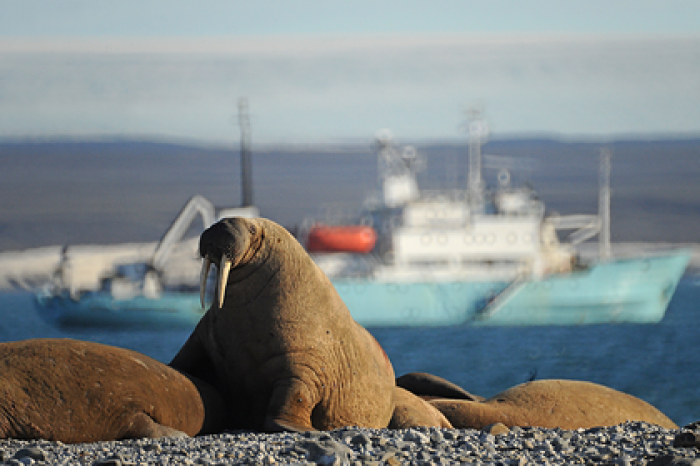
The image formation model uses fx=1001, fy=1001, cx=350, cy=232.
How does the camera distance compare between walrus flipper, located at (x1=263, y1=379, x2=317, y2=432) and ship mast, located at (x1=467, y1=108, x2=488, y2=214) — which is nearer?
walrus flipper, located at (x1=263, y1=379, x2=317, y2=432)

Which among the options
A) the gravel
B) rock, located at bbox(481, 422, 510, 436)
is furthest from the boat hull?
the gravel

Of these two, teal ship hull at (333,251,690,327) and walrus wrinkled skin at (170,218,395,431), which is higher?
walrus wrinkled skin at (170,218,395,431)

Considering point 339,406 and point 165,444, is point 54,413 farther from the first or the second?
point 339,406

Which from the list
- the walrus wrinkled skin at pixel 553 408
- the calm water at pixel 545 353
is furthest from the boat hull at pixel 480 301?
the walrus wrinkled skin at pixel 553 408

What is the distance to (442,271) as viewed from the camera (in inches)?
1764

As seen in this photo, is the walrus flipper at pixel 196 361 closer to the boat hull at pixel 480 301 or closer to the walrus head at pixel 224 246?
the walrus head at pixel 224 246

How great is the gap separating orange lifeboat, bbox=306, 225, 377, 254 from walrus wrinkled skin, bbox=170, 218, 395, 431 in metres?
37.7

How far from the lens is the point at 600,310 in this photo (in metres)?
A: 45.7

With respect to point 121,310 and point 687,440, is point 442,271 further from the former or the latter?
point 687,440

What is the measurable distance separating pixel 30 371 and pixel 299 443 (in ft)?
5.33

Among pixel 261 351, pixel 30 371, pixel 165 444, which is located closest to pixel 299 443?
pixel 165 444

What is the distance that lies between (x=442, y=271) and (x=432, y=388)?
3727 cm

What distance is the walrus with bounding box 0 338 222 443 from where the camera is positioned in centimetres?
521

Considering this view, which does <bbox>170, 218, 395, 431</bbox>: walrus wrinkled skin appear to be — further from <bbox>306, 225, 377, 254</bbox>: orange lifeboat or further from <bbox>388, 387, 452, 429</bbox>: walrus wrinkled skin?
<bbox>306, 225, 377, 254</bbox>: orange lifeboat
